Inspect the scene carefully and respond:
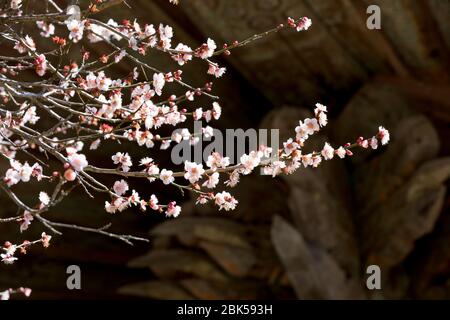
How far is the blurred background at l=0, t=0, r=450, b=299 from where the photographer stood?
526 centimetres

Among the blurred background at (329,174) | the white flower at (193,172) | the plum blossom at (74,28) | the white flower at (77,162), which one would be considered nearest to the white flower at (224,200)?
the white flower at (193,172)

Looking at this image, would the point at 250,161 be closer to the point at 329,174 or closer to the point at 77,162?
the point at 77,162

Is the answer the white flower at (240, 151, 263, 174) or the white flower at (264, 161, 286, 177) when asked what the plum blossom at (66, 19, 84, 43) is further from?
the white flower at (264, 161, 286, 177)

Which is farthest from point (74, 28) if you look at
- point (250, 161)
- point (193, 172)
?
point (250, 161)

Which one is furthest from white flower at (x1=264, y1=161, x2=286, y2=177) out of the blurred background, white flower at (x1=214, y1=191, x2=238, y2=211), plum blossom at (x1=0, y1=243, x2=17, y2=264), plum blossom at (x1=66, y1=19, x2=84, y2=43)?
the blurred background

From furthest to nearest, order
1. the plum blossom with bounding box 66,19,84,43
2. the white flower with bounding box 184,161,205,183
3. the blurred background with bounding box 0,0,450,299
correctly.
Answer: the blurred background with bounding box 0,0,450,299 < the white flower with bounding box 184,161,205,183 < the plum blossom with bounding box 66,19,84,43

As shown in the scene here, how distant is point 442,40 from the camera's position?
5516 millimetres

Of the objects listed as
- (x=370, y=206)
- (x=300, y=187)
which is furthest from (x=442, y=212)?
(x=300, y=187)

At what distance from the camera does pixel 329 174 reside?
584cm

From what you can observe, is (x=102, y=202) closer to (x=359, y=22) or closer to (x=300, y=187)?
(x=300, y=187)

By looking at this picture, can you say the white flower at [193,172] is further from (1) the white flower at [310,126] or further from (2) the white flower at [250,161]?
(1) the white flower at [310,126]

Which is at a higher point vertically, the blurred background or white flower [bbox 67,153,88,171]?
the blurred background
